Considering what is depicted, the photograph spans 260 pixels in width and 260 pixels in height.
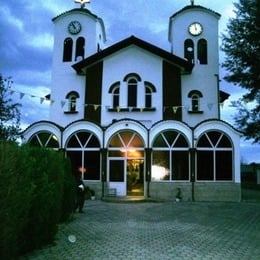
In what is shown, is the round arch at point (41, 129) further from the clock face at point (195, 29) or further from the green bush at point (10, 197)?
the green bush at point (10, 197)

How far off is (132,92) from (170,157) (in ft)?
17.8

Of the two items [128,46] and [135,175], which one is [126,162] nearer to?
[135,175]

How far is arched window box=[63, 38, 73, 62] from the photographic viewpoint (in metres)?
26.9

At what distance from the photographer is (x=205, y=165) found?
2125 centimetres

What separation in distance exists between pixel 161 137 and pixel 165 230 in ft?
A: 36.4

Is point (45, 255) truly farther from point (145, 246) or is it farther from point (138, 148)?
point (138, 148)

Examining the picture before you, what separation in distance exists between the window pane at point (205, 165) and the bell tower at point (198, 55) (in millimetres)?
3555

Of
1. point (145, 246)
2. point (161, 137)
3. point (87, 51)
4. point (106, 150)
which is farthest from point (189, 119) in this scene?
point (145, 246)

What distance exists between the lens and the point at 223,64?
2455 cm

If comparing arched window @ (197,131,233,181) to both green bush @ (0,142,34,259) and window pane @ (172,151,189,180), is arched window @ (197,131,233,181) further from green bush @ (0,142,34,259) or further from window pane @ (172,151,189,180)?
green bush @ (0,142,34,259)

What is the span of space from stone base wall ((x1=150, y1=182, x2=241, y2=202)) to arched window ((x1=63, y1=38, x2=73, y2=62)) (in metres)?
Answer: 11.1

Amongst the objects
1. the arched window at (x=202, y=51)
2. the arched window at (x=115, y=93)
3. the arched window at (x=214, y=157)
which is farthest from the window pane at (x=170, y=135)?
the arched window at (x=202, y=51)

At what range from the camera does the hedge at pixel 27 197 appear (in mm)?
5727

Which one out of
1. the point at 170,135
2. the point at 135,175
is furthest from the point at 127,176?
the point at 170,135
